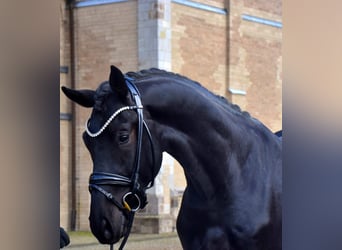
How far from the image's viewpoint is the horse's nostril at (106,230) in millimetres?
2600

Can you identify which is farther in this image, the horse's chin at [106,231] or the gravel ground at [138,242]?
the gravel ground at [138,242]

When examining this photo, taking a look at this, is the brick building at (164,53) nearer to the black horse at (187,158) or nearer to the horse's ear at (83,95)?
the black horse at (187,158)

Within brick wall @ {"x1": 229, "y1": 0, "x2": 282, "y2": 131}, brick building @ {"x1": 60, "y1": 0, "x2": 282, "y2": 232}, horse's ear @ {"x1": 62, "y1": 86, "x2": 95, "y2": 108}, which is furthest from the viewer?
brick building @ {"x1": 60, "y1": 0, "x2": 282, "y2": 232}

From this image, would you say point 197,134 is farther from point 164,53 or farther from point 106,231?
point 164,53

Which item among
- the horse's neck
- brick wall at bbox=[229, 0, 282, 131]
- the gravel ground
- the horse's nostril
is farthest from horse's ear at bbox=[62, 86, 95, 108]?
brick wall at bbox=[229, 0, 282, 131]

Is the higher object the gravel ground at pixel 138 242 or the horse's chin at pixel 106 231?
the horse's chin at pixel 106 231

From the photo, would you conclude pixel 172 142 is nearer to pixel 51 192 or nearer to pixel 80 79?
pixel 51 192

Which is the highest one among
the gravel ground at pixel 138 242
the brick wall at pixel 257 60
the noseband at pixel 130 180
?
the brick wall at pixel 257 60

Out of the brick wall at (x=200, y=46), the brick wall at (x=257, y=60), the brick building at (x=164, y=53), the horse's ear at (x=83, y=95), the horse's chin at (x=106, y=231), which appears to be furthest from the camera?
the brick wall at (x=200, y=46)

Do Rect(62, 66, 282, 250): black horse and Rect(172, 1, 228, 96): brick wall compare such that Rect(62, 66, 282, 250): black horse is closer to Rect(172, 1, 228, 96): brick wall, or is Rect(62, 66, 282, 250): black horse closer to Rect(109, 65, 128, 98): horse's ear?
Rect(109, 65, 128, 98): horse's ear

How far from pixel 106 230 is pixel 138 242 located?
223 cm

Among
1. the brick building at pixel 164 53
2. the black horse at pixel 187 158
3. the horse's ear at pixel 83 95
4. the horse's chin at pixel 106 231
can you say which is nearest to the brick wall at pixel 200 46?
the brick building at pixel 164 53

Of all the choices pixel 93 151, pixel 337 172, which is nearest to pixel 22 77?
pixel 93 151

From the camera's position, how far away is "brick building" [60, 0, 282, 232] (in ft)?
18.1
